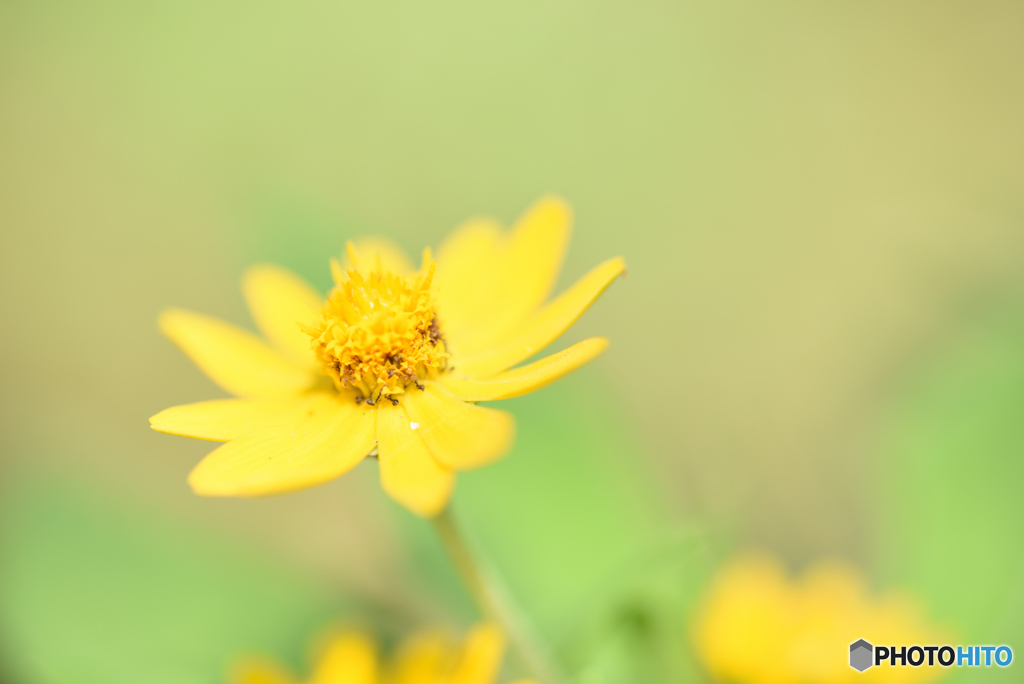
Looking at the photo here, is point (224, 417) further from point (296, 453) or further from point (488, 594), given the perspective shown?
point (488, 594)

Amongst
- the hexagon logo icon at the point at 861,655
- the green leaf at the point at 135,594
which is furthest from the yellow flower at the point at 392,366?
the hexagon logo icon at the point at 861,655

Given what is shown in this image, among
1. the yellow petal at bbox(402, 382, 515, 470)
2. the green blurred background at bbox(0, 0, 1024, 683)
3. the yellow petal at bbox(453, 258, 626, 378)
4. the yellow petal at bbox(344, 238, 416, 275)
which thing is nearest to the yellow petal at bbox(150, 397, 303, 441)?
the yellow petal at bbox(402, 382, 515, 470)

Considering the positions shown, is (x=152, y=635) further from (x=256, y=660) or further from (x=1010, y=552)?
(x=1010, y=552)

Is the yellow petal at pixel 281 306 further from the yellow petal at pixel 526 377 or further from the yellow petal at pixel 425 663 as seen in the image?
the yellow petal at pixel 425 663

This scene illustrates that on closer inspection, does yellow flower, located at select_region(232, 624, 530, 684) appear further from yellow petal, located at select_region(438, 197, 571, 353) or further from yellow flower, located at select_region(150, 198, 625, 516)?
yellow petal, located at select_region(438, 197, 571, 353)

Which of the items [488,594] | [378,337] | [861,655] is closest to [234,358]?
[378,337]

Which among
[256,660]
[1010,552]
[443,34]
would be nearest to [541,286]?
[256,660]
